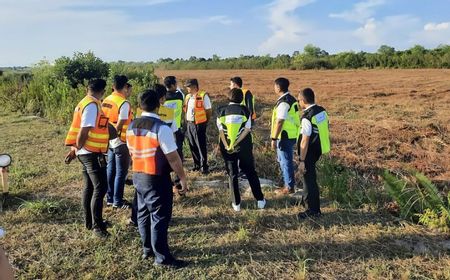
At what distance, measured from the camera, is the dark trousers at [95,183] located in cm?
477

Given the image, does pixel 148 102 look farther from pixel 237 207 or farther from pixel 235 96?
pixel 237 207

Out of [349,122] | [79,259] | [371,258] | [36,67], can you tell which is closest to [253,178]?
[371,258]

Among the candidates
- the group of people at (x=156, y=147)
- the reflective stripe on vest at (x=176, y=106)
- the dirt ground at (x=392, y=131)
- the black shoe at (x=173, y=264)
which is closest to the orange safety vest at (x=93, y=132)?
the group of people at (x=156, y=147)

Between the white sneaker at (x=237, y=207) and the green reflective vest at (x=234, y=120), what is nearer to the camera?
the green reflective vest at (x=234, y=120)

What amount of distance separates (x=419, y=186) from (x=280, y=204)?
1.97 m

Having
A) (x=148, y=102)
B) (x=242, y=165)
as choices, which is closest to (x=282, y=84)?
(x=242, y=165)

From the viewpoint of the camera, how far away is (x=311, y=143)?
5152 millimetres

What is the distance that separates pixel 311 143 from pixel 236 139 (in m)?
0.93

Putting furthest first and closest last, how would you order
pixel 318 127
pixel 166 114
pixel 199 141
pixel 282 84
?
pixel 199 141, pixel 166 114, pixel 282 84, pixel 318 127

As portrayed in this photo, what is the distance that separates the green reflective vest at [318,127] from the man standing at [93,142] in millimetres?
2354

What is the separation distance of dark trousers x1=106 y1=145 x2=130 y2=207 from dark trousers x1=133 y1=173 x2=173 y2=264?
1.42 m

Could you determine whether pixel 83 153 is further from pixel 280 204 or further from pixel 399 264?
pixel 399 264

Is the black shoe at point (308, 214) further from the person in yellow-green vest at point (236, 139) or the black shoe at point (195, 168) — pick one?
the black shoe at point (195, 168)

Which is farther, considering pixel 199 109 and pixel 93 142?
pixel 199 109
